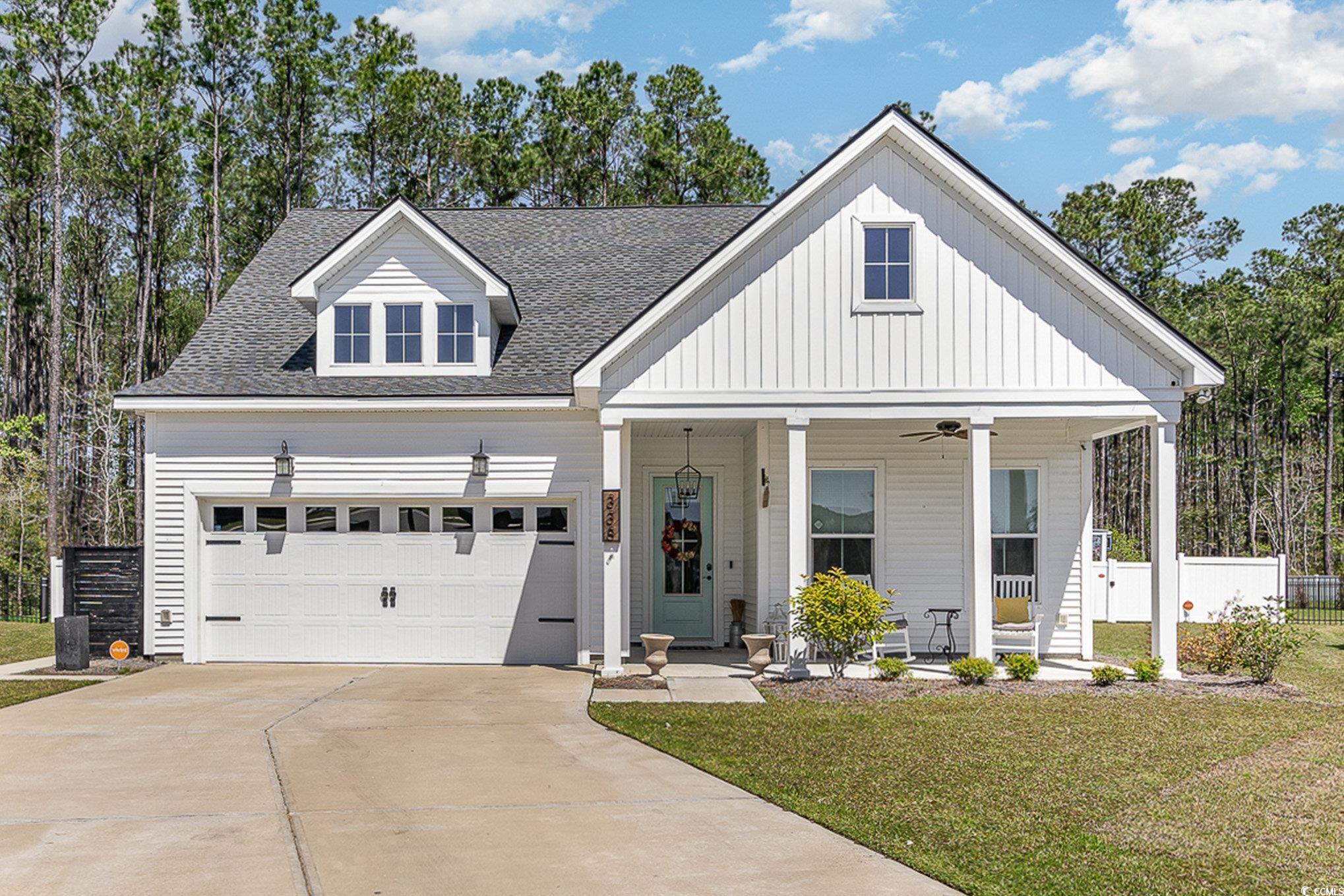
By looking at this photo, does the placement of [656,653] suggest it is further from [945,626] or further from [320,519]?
[320,519]

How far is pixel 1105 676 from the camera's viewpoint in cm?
1295

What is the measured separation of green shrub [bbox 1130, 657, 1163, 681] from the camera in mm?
13148

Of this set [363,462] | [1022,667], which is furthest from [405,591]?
[1022,667]

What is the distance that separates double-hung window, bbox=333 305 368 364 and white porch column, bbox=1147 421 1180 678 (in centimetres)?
1021

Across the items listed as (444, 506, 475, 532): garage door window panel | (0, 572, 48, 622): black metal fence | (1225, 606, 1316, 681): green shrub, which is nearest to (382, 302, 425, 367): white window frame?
(444, 506, 475, 532): garage door window panel

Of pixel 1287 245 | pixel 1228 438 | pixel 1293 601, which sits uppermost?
pixel 1287 245

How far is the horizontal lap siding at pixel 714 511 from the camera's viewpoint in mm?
16938

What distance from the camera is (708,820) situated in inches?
279

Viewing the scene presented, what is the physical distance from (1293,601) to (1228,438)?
18053mm

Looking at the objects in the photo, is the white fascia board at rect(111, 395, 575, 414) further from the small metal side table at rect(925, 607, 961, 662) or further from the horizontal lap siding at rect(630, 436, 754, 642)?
the small metal side table at rect(925, 607, 961, 662)

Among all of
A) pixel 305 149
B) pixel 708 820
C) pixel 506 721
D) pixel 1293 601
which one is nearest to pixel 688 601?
pixel 506 721

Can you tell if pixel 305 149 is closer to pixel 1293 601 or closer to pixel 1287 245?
pixel 1293 601

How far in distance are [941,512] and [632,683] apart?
541 centimetres

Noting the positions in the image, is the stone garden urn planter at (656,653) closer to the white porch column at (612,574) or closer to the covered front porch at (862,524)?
the white porch column at (612,574)
